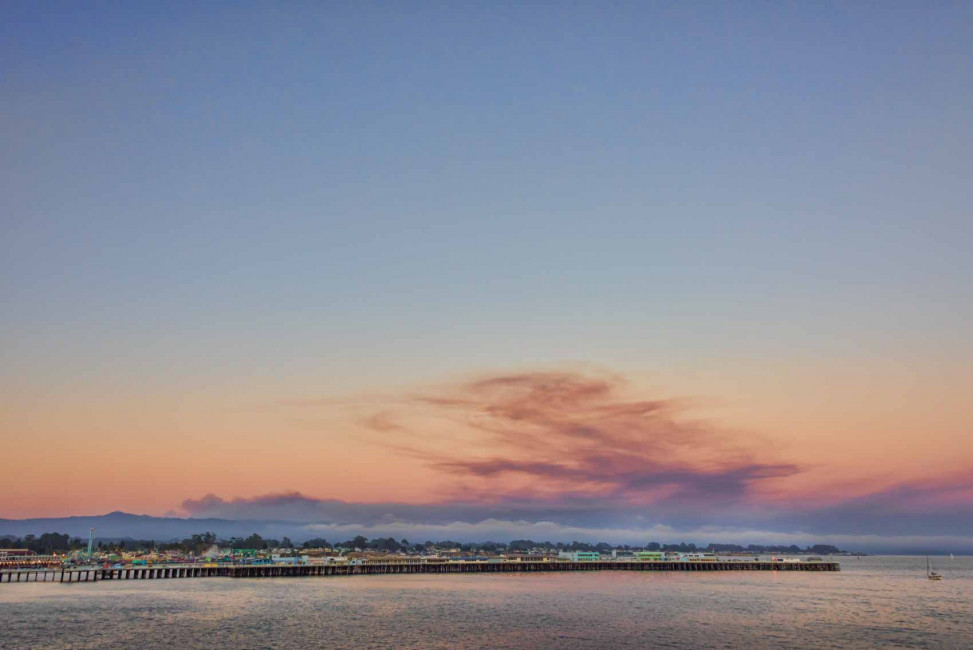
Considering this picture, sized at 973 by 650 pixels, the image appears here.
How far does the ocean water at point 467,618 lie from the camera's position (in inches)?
2643

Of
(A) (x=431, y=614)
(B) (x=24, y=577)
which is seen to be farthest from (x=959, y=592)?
(B) (x=24, y=577)

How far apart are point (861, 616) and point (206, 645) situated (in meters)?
78.5

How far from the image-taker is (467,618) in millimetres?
85312

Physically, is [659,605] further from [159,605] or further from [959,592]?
[959,592]

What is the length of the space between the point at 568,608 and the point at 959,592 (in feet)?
331

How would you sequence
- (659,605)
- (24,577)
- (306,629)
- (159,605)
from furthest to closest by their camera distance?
(24,577), (659,605), (159,605), (306,629)

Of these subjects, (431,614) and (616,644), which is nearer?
(616,644)

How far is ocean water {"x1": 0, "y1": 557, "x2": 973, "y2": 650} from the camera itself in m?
67.1

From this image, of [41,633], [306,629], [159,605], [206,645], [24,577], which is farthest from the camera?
[24,577]

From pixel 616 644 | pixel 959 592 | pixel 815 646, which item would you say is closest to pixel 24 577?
pixel 616 644

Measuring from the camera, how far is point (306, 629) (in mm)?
74938

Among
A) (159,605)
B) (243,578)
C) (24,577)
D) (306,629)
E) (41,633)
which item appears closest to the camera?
(41,633)

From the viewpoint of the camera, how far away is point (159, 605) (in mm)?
97500

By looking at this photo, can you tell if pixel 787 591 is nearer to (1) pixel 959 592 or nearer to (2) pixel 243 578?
(1) pixel 959 592
